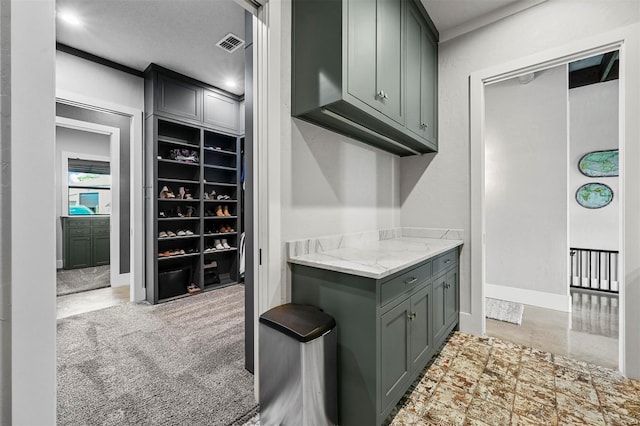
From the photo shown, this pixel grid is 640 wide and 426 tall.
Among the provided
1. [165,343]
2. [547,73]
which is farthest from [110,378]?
[547,73]

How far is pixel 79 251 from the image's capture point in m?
5.41

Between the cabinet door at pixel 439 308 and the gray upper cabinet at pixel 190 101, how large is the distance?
359 cm

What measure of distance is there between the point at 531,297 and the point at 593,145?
2.77 m

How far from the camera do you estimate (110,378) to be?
72.8 inches

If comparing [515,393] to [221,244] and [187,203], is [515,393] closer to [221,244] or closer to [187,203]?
[221,244]

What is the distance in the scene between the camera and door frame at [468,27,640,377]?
A: 188 cm

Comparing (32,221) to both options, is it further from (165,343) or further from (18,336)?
(165,343)

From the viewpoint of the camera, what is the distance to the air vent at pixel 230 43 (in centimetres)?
282

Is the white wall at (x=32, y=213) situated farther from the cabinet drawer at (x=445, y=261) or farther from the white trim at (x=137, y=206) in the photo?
the white trim at (x=137, y=206)

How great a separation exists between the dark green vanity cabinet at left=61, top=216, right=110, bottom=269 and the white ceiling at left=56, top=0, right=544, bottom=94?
153 inches

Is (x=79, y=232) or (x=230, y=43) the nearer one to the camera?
(x=230, y=43)

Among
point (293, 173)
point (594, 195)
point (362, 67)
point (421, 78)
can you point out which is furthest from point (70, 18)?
point (594, 195)

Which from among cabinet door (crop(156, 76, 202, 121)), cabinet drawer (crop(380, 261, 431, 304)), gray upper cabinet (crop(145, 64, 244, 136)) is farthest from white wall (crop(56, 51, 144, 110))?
cabinet drawer (crop(380, 261, 431, 304))

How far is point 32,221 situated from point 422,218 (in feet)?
9.20
